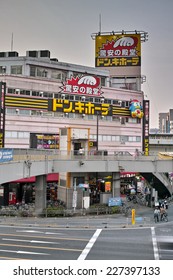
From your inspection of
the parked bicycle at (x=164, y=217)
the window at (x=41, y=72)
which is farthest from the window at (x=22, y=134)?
the parked bicycle at (x=164, y=217)

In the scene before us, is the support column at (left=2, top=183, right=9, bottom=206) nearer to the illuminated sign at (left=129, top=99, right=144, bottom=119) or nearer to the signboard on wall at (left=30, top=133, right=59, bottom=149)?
the signboard on wall at (left=30, top=133, right=59, bottom=149)

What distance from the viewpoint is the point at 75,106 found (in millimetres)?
58812

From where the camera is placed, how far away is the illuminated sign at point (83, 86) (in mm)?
58125

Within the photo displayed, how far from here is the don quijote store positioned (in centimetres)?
5303

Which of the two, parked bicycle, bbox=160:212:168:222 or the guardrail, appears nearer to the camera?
parked bicycle, bbox=160:212:168:222

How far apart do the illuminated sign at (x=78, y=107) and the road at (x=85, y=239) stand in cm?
2348

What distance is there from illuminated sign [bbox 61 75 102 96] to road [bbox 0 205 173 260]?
1021 inches

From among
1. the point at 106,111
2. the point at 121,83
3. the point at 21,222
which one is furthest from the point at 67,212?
the point at 121,83

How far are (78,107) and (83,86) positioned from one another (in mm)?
3655

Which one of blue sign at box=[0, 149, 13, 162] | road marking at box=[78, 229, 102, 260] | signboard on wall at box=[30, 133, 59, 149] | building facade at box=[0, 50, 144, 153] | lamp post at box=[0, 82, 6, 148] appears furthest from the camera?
signboard on wall at box=[30, 133, 59, 149]

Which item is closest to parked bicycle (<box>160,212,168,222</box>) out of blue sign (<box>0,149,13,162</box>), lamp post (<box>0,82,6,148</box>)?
blue sign (<box>0,149,13,162</box>)

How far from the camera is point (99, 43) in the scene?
243 feet

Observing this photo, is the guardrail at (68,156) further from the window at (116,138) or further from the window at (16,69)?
the window at (16,69)

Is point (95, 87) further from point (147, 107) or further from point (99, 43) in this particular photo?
point (99, 43)
